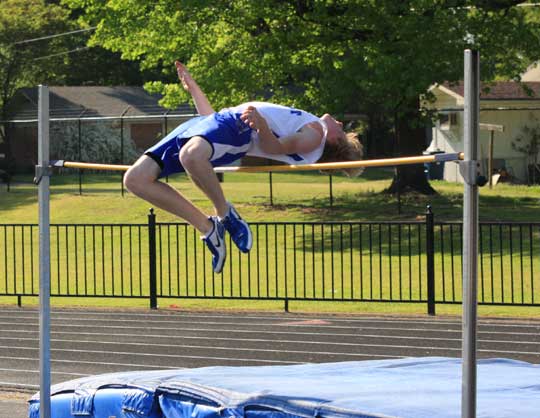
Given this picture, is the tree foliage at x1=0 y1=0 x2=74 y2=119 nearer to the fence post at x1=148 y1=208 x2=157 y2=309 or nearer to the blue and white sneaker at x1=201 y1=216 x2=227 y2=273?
the fence post at x1=148 y1=208 x2=157 y2=309

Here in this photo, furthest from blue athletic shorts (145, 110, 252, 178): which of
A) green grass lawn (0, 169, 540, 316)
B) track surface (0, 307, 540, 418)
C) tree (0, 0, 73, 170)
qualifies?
tree (0, 0, 73, 170)

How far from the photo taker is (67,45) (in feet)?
178

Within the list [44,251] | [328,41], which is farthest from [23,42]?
[44,251]

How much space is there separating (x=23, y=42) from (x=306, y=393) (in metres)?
46.6

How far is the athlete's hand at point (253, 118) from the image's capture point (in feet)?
19.9

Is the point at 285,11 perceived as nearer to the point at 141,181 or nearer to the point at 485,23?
the point at 485,23

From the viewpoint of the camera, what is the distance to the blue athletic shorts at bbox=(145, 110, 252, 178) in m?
6.13

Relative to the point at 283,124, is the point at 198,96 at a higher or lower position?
higher

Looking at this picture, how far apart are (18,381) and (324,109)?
14952 mm

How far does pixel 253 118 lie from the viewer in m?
6.07

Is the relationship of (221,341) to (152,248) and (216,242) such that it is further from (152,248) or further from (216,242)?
(216,242)

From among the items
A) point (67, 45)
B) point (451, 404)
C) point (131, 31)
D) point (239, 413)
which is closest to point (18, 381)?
point (239, 413)

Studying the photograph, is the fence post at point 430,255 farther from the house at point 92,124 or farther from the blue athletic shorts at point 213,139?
the house at point 92,124

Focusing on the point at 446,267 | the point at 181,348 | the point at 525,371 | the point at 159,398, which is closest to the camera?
the point at 159,398
